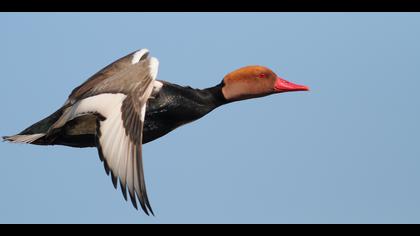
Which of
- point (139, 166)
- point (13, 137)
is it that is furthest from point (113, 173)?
point (13, 137)

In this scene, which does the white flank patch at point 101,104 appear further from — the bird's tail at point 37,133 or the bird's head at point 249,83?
the bird's head at point 249,83

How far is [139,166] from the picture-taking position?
6.05 metres

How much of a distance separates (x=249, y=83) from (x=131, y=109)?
1.93 m

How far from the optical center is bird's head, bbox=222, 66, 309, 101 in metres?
8.01

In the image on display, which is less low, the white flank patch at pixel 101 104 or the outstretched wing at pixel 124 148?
the white flank patch at pixel 101 104

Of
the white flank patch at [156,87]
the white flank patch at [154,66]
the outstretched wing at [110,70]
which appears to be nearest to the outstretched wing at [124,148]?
the white flank patch at [154,66]

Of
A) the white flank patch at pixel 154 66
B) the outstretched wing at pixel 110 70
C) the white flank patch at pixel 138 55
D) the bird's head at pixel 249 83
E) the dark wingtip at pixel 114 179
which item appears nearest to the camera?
the dark wingtip at pixel 114 179

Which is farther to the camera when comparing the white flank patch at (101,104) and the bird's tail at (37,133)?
the bird's tail at (37,133)

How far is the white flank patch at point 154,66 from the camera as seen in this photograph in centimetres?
689

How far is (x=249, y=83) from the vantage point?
8023mm

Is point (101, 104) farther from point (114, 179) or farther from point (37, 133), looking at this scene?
point (37, 133)

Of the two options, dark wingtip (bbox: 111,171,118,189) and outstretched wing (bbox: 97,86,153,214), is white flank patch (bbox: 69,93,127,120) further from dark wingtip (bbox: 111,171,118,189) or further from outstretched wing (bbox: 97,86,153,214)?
dark wingtip (bbox: 111,171,118,189)

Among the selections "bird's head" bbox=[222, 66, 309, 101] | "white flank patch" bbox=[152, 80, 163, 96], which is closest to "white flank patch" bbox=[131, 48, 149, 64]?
"white flank patch" bbox=[152, 80, 163, 96]

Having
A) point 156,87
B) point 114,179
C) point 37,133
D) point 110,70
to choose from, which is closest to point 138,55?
point 110,70
